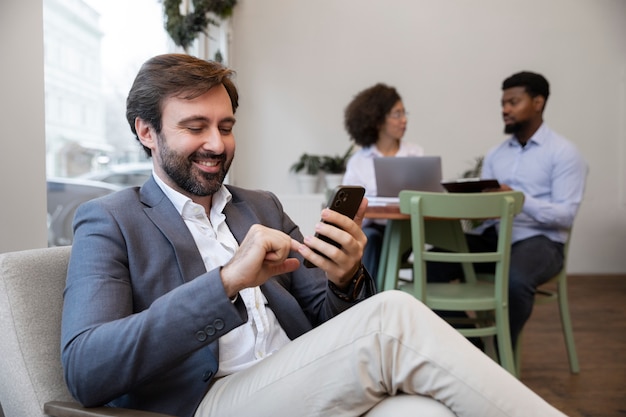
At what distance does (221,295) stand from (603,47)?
267 inches

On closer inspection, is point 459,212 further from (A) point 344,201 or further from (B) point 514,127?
(A) point 344,201

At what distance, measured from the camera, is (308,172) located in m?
6.54

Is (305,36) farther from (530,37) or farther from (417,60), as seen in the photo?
(530,37)

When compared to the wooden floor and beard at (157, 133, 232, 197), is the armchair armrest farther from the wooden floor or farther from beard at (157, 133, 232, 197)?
the wooden floor

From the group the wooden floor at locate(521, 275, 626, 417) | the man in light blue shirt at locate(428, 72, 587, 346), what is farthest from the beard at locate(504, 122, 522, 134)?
the wooden floor at locate(521, 275, 626, 417)

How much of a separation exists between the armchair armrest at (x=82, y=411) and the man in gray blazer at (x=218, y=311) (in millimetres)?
26

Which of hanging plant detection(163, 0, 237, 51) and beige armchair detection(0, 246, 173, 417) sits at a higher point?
hanging plant detection(163, 0, 237, 51)

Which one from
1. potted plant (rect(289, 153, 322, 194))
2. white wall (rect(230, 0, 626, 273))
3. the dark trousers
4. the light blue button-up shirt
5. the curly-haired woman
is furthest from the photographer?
white wall (rect(230, 0, 626, 273))

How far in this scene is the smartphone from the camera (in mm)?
1470

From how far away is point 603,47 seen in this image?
7023 mm

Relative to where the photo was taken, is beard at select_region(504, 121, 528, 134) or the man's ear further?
beard at select_region(504, 121, 528, 134)

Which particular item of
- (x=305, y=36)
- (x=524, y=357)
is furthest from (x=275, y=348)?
(x=305, y=36)

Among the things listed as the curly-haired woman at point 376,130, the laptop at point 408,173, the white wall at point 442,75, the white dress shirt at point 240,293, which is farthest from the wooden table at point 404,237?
the white wall at point 442,75

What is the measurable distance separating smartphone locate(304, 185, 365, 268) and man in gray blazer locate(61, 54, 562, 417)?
0.04 metres
